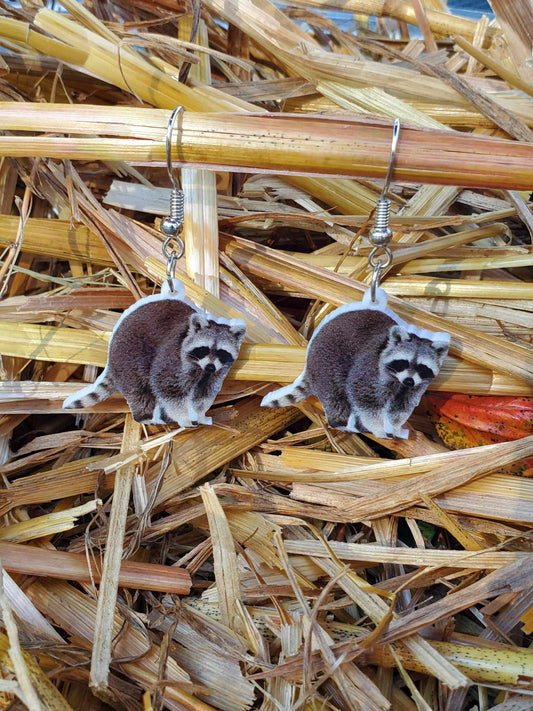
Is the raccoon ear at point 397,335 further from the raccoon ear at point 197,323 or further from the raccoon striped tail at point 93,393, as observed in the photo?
the raccoon striped tail at point 93,393

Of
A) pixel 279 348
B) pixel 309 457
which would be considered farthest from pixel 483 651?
pixel 279 348

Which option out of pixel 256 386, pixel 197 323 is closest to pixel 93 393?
pixel 197 323

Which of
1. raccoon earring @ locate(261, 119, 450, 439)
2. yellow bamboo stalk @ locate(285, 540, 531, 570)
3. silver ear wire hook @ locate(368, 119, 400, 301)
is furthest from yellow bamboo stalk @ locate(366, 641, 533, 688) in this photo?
silver ear wire hook @ locate(368, 119, 400, 301)

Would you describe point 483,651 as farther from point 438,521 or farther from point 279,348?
point 279,348

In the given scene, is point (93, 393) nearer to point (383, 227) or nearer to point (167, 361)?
point (167, 361)

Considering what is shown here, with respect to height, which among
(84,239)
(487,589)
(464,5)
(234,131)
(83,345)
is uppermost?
(464,5)

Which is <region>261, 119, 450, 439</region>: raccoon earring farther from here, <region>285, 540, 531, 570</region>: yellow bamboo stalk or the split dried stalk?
the split dried stalk

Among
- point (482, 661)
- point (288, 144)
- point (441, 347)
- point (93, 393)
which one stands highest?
point (288, 144)
